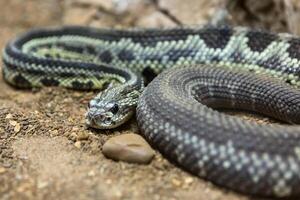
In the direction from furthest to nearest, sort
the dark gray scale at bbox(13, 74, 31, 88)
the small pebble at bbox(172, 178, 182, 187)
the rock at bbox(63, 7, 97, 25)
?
the rock at bbox(63, 7, 97, 25) → the dark gray scale at bbox(13, 74, 31, 88) → the small pebble at bbox(172, 178, 182, 187)

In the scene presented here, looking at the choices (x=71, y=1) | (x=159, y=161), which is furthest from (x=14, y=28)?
(x=159, y=161)

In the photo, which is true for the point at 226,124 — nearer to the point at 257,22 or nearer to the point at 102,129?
the point at 102,129

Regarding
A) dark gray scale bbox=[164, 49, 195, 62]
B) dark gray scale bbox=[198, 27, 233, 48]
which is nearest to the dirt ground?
dark gray scale bbox=[198, 27, 233, 48]

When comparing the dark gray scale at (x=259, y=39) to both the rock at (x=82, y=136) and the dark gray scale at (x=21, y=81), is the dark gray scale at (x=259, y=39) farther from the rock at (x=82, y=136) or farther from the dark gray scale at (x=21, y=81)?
the dark gray scale at (x=21, y=81)

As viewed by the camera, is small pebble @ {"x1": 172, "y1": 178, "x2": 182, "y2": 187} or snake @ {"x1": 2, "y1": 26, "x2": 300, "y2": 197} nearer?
snake @ {"x1": 2, "y1": 26, "x2": 300, "y2": 197}

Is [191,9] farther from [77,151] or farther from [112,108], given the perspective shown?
[77,151]

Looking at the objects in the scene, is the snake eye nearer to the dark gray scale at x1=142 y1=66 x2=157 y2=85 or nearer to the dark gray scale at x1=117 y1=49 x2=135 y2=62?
the dark gray scale at x1=142 y1=66 x2=157 y2=85
